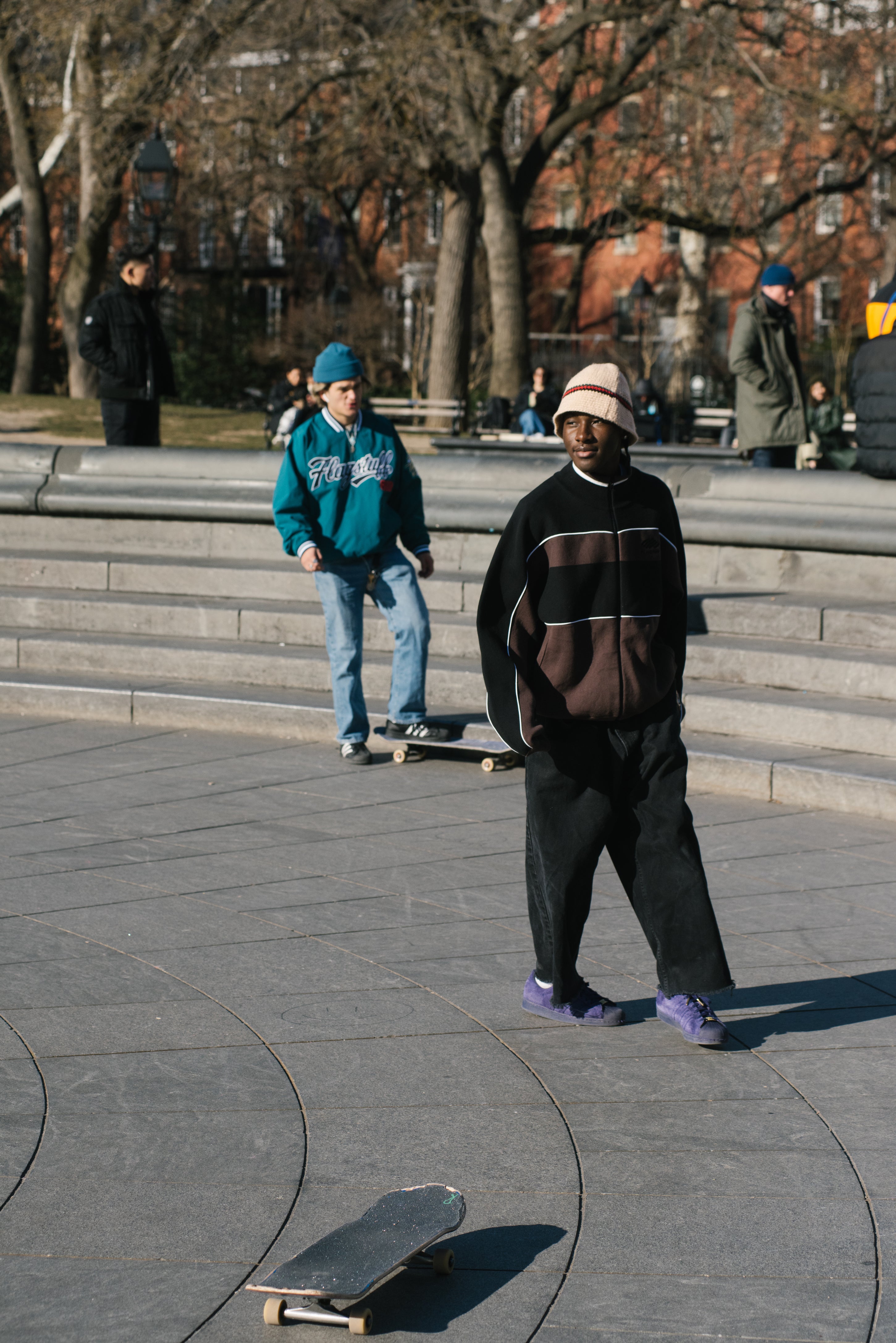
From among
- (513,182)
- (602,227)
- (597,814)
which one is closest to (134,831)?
(597,814)

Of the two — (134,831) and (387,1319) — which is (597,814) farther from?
(134,831)

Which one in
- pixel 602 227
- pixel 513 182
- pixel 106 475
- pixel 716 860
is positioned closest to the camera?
pixel 716 860

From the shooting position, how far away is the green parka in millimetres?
9992

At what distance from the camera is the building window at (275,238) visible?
4912 centimetres

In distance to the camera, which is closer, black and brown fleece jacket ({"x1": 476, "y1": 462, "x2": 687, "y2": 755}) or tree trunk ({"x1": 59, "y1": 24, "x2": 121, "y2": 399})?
black and brown fleece jacket ({"x1": 476, "y1": 462, "x2": 687, "y2": 755})

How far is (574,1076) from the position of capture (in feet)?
13.2

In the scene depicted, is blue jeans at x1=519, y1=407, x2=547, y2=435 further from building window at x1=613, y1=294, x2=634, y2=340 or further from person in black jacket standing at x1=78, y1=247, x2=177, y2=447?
building window at x1=613, y1=294, x2=634, y2=340

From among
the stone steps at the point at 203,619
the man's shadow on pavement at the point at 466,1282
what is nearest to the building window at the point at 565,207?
the stone steps at the point at 203,619

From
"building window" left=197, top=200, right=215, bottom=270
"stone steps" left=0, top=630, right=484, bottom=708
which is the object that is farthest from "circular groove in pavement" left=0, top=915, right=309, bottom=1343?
"building window" left=197, top=200, right=215, bottom=270

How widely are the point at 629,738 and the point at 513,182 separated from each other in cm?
2235

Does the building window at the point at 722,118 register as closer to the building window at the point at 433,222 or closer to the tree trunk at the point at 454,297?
the tree trunk at the point at 454,297

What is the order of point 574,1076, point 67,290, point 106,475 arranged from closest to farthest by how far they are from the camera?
1. point 574,1076
2. point 106,475
3. point 67,290

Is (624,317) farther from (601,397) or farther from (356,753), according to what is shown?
(601,397)

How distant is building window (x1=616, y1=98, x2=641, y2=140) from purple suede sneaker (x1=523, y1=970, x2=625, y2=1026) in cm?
2271
